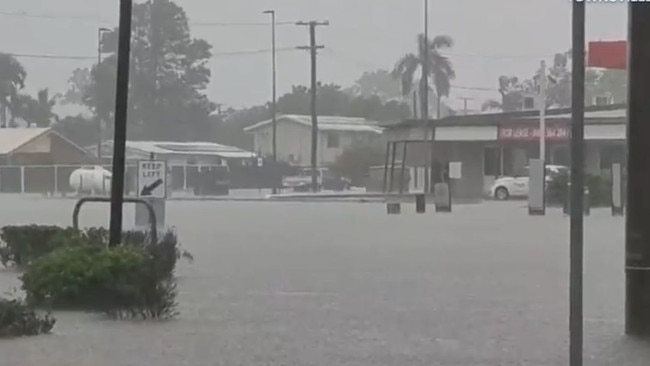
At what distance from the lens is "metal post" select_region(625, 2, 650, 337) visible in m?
11.2

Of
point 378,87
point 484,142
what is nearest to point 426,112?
point 484,142

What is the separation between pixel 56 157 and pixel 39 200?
12032mm

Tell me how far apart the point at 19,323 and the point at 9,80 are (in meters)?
52.1

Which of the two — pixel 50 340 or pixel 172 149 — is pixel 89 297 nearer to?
pixel 50 340

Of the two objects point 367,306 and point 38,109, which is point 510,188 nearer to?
point 38,109

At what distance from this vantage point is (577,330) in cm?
649

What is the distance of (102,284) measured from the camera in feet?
41.7

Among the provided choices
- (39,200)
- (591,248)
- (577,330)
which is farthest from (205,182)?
(577,330)

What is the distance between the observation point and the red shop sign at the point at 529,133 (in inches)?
2280

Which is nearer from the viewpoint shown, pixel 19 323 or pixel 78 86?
pixel 19 323

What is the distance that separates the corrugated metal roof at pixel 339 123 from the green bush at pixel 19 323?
62010mm

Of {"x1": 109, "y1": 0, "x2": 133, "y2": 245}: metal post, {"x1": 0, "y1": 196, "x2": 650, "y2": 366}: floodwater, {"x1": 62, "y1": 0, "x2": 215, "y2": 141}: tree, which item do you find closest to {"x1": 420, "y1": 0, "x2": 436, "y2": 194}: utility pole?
{"x1": 62, "y1": 0, "x2": 215, "y2": 141}: tree

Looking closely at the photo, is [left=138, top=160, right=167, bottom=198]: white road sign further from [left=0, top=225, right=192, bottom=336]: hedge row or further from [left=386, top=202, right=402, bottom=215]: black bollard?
[left=386, top=202, right=402, bottom=215]: black bollard

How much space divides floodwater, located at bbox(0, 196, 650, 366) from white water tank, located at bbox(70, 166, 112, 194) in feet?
81.3
